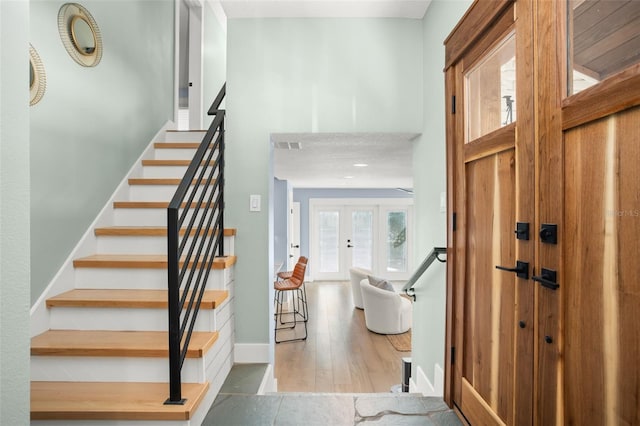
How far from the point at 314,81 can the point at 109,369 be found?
2.14 m

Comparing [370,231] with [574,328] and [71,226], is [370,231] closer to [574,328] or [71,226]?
[71,226]

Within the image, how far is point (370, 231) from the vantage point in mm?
9258

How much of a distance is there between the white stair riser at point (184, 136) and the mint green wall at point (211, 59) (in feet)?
4.00

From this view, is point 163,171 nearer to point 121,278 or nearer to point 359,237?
point 121,278

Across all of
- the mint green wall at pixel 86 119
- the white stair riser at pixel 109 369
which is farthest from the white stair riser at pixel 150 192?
the white stair riser at pixel 109 369

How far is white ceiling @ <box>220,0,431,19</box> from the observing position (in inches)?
89.0

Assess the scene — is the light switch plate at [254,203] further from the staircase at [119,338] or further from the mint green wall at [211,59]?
the mint green wall at [211,59]

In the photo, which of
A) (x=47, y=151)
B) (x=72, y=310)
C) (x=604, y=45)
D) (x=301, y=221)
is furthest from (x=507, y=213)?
(x=301, y=221)

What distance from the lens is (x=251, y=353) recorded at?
2.41 metres

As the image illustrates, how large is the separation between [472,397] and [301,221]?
7.76m

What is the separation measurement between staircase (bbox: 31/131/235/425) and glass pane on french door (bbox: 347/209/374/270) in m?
7.06

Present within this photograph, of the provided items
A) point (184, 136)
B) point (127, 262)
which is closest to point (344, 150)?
point (184, 136)

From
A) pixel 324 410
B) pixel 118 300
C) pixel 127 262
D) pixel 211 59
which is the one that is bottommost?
pixel 324 410

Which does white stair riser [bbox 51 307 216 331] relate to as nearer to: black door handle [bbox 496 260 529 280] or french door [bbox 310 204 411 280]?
black door handle [bbox 496 260 529 280]
